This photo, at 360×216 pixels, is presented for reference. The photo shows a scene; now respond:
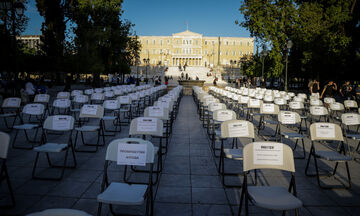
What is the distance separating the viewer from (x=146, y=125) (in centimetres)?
400

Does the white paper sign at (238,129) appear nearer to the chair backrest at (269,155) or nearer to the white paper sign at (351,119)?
the chair backrest at (269,155)

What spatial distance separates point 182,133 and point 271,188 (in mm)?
4904

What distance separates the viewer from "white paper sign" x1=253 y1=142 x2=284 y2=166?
2.73 meters

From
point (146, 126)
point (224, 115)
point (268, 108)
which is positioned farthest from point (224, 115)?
point (146, 126)

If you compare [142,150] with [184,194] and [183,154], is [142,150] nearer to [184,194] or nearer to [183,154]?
[184,194]

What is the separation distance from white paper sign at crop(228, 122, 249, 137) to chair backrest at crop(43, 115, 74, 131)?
108 inches

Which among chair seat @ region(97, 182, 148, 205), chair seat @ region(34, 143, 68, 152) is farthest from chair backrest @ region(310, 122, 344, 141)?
chair seat @ region(34, 143, 68, 152)

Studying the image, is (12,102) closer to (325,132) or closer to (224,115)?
(224,115)

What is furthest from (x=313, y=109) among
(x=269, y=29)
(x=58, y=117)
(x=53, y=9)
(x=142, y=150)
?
(x=53, y=9)

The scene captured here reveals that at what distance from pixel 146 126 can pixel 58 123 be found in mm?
1618

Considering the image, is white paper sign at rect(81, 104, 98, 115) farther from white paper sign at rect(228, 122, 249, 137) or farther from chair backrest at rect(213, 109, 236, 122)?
white paper sign at rect(228, 122, 249, 137)

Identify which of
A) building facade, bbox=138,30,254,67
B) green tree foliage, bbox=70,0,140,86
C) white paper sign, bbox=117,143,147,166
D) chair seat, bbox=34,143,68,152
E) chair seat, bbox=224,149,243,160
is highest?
building facade, bbox=138,30,254,67

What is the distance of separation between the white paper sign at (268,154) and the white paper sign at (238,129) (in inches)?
40.1

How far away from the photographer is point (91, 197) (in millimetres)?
3400
